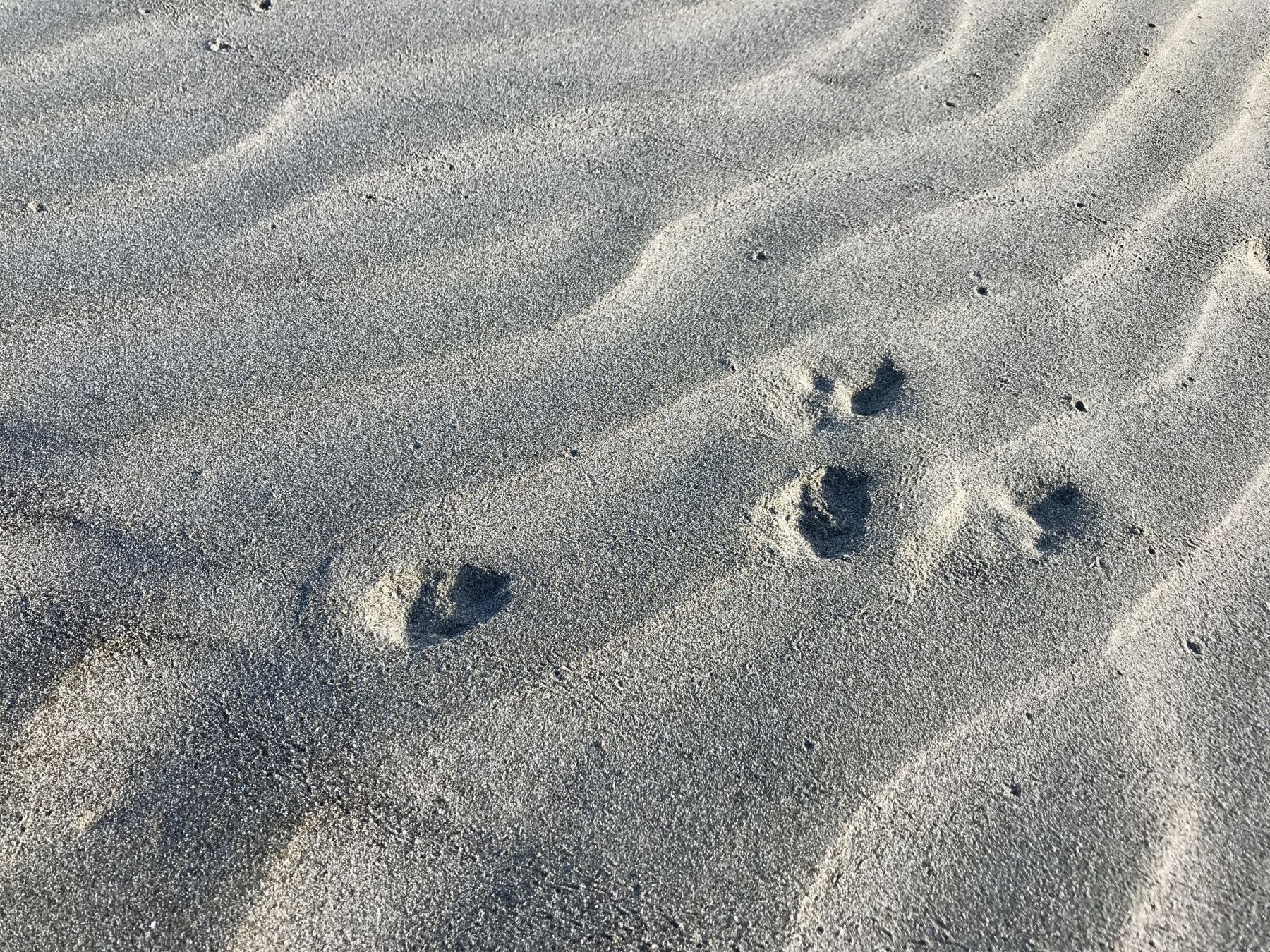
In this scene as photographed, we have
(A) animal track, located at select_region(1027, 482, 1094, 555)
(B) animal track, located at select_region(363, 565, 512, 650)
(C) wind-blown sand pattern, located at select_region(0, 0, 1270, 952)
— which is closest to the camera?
(C) wind-blown sand pattern, located at select_region(0, 0, 1270, 952)

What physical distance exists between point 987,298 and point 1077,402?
0.22 metres

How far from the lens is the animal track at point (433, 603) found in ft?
4.42

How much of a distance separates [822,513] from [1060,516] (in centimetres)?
30

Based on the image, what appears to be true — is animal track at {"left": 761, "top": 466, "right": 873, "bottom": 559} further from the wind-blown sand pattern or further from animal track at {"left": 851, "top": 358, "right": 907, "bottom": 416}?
animal track at {"left": 851, "top": 358, "right": 907, "bottom": 416}

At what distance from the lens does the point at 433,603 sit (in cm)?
138

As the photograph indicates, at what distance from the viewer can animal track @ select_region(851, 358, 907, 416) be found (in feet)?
5.23

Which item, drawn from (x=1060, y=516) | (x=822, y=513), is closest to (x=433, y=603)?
(x=822, y=513)

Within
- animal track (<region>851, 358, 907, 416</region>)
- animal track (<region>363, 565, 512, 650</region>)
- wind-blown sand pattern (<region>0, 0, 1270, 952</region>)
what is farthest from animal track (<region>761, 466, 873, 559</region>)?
animal track (<region>363, 565, 512, 650</region>)

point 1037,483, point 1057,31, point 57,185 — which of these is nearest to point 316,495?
point 57,185

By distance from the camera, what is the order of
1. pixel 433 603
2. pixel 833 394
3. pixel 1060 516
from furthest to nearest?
pixel 833 394, pixel 1060 516, pixel 433 603

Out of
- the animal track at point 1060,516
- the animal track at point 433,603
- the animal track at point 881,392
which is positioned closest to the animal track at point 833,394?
the animal track at point 881,392

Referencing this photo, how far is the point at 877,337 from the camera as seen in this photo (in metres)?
1.68

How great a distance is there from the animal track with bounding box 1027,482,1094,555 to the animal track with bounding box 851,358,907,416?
0.23 metres

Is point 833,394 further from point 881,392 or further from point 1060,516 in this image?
point 1060,516
